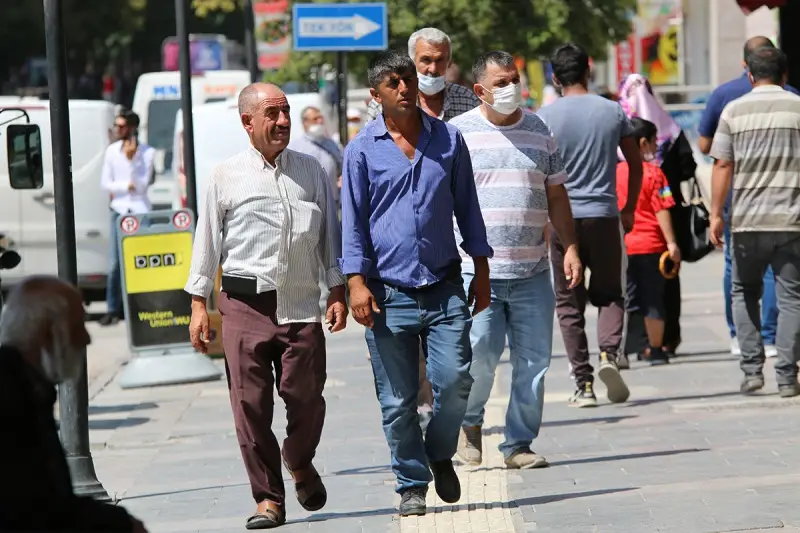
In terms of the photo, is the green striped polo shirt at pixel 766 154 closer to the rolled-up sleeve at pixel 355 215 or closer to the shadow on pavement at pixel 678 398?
the shadow on pavement at pixel 678 398

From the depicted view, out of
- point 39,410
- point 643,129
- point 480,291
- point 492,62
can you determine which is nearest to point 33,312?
point 39,410

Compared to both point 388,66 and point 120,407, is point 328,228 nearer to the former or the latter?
point 388,66

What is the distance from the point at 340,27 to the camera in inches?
747

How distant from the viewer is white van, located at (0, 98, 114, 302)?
17.7 meters

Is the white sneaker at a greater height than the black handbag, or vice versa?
the black handbag

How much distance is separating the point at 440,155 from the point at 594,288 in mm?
3359

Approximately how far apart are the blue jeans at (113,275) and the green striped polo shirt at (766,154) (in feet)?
A: 27.0

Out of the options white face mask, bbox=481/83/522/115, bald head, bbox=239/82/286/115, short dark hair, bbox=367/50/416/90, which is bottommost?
white face mask, bbox=481/83/522/115

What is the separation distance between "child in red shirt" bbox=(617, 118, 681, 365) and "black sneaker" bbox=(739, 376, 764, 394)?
67.5 inches

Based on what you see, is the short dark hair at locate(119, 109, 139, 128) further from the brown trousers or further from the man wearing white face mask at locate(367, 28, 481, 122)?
the brown trousers

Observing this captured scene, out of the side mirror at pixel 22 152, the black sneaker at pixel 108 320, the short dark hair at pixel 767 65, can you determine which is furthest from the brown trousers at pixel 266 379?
the black sneaker at pixel 108 320

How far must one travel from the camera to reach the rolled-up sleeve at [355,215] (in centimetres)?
687

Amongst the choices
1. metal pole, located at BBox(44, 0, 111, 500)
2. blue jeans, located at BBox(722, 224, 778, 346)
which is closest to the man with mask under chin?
metal pole, located at BBox(44, 0, 111, 500)

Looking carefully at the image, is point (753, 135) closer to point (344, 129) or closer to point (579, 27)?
point (344, 129)
